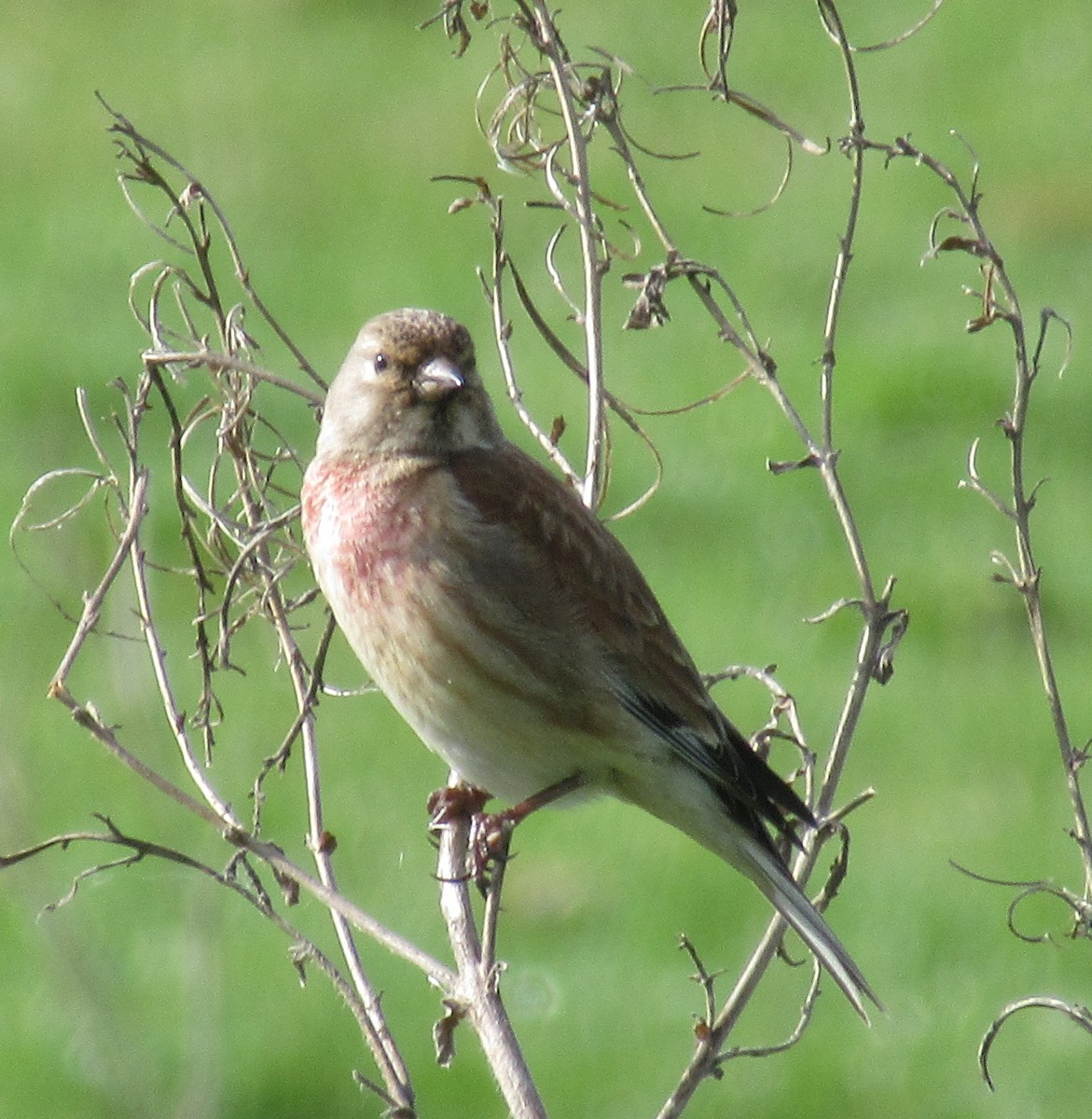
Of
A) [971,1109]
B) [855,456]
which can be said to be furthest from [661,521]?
[971,1109]

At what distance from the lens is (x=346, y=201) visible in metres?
11.8

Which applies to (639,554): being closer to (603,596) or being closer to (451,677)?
(603,596)

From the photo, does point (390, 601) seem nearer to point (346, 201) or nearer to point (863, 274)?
point (863, 274)

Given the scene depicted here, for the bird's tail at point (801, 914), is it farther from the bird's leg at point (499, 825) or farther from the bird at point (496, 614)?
the bird's leg at point (499, 825)

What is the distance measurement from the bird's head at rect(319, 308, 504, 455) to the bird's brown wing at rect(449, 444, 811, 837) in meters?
0.07

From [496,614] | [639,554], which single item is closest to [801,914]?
[496,614]

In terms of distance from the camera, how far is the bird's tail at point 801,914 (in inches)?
137

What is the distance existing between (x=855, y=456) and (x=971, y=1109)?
11.9 feet

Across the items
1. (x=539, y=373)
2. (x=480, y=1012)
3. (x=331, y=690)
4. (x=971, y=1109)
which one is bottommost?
(x=971, y=1109)

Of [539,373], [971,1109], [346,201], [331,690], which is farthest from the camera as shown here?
[346,201]

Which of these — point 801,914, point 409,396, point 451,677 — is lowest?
point 801,914

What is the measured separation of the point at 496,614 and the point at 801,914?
764 millimetres

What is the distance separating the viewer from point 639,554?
844 centimetres

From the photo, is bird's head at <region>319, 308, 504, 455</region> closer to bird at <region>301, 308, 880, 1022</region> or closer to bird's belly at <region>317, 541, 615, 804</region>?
bird at <region>301, 308, 880, 1022</region>
